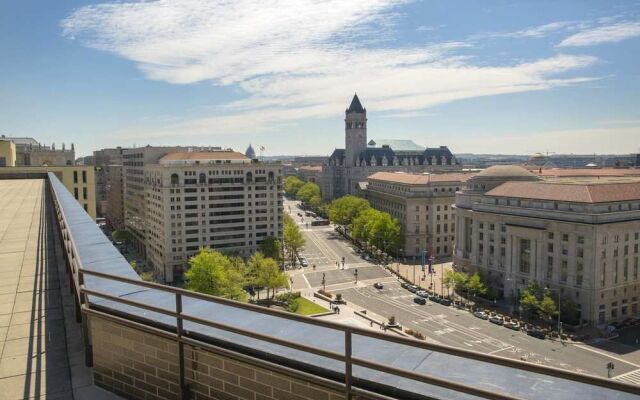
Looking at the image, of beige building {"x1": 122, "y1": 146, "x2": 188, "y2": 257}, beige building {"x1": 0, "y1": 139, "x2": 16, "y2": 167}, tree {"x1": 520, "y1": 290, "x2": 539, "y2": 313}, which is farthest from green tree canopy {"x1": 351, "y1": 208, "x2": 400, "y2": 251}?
beige building {"x1": 0, "y1": 139, "x2": 16, "y2": 167}

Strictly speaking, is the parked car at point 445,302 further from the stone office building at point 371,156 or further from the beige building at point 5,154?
the stone office building at point 371,156

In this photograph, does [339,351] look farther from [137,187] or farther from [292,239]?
[137,187]

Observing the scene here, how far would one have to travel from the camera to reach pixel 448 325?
187ft

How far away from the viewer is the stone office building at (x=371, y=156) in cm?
16062

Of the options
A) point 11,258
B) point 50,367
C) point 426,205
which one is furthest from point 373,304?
point 50,367

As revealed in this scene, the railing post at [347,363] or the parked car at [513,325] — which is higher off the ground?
the railing post at [347,363]

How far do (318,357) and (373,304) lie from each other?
59.7m

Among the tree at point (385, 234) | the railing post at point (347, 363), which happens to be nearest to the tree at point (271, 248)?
the tree at point (385, 234)

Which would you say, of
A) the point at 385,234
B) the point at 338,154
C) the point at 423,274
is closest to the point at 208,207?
the point at 385,234

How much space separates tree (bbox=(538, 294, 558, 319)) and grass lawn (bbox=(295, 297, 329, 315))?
24648 millimetres

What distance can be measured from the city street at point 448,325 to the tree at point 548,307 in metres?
4.31

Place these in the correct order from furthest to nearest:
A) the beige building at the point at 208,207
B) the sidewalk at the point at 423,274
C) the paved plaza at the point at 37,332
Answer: the beige building at the point at 208,207, the sidewalk at the point at 423,274, the paved plaza at the point at 37,332

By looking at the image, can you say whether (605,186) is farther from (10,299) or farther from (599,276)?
(10,299)

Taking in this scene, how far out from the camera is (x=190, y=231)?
271 feet
